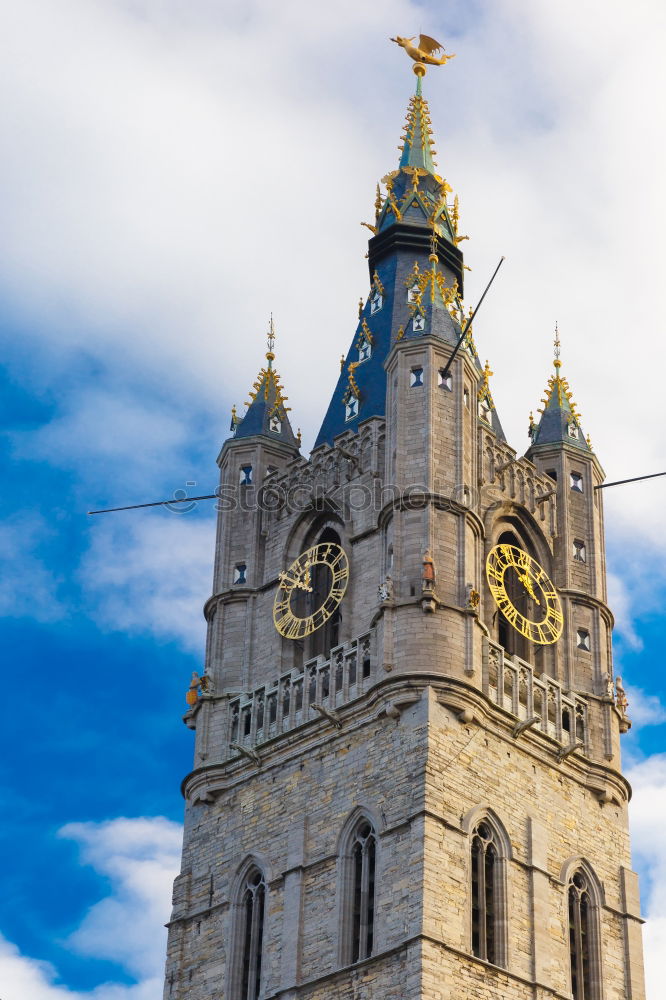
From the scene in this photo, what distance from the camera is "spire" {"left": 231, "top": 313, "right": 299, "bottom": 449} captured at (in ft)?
211

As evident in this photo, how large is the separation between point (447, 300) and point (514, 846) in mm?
16419

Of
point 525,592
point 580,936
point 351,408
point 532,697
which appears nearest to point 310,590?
point 525,592

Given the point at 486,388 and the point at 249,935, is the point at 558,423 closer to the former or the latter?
the point at 486,388

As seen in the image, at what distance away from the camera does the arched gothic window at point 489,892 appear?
51.8 meters

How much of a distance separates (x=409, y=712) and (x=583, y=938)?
7.21 meters

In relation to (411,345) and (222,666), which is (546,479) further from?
(222,666)

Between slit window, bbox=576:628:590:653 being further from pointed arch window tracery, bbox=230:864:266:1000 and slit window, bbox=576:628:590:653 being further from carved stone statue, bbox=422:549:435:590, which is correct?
pointed arch window tracery, bbox=230:864:266:1000

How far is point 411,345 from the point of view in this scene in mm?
59906

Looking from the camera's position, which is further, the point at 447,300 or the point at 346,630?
the point at 447,300

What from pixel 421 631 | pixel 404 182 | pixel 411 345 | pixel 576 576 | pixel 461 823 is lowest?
pixel 461 823

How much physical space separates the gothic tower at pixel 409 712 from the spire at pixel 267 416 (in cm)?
20

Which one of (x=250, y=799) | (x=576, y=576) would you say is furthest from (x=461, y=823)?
(x=576, y=576)

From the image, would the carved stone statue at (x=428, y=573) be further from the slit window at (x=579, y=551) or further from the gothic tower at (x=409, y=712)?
the slit window at (x=579, y=551)

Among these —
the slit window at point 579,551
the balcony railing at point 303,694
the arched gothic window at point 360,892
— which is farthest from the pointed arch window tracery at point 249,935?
the slit window at point 579,551
